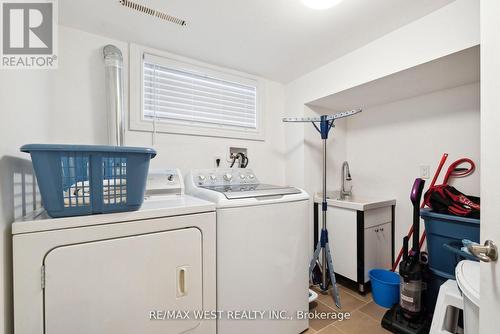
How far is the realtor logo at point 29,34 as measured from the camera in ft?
3.26

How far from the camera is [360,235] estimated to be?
2.01 metres

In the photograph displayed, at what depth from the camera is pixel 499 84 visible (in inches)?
25.2

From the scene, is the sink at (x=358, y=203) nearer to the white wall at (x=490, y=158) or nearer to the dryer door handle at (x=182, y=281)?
the white wall at (x=490, y=158)

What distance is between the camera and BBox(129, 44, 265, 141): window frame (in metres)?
1.79

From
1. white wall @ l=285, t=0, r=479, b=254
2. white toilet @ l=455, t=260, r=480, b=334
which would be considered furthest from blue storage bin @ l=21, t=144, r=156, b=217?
white wall @ l=285, t=0, r=479, b=254

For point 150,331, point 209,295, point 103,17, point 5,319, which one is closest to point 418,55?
point 209,295

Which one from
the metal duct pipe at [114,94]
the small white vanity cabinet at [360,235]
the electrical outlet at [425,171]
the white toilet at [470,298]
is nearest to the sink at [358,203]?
the small white vanity cabinet at [360,235]

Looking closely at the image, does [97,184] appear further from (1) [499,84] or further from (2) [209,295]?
(1) [499,84]

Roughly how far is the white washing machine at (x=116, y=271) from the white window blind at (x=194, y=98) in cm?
115

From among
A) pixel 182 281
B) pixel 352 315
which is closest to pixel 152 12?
pixel 182 281

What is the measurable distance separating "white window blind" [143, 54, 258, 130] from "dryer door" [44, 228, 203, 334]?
48.6 inches

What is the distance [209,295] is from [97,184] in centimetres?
81

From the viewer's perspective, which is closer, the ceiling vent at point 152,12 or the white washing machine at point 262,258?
the white washing machine at point 262,258

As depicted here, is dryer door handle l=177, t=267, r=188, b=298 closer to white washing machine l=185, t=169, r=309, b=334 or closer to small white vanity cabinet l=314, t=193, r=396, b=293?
white washing machine l=185, t=169, r=309, b=334
